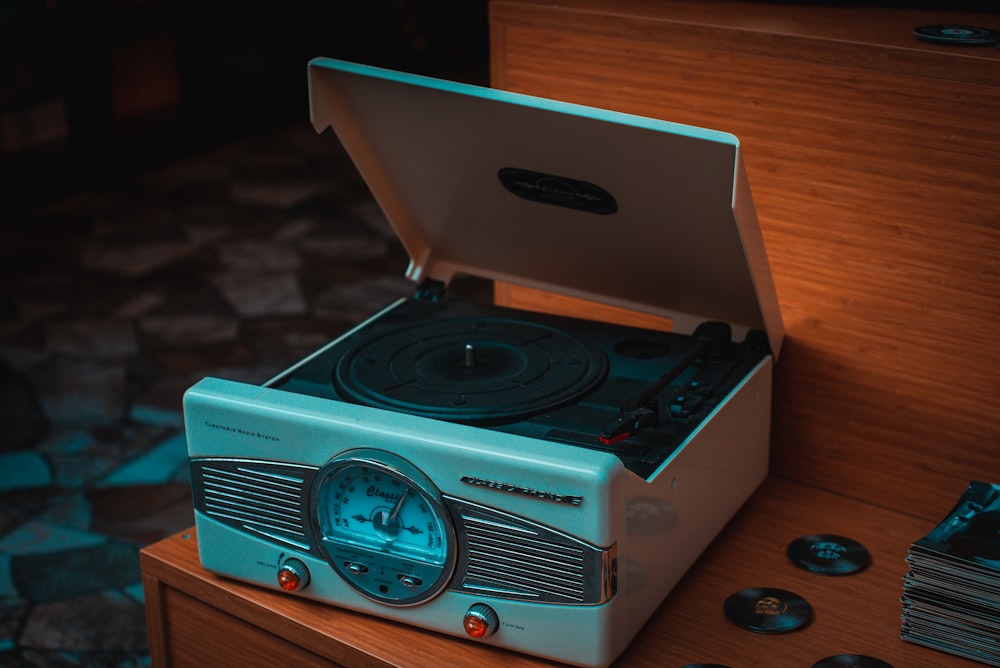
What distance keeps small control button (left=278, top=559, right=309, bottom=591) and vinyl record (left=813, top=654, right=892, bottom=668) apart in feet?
1.50

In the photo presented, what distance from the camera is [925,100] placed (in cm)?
115

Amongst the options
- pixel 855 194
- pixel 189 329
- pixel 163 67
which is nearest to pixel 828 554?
pixel 855 194

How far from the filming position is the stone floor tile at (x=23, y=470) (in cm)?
254

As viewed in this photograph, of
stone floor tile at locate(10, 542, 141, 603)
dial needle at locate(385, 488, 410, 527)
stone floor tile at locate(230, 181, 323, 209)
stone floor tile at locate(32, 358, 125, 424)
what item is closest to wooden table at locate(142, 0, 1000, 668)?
dial needle at locate(385, 488, 410, 527)

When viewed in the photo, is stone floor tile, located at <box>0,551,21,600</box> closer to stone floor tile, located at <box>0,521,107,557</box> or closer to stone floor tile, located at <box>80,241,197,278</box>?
stone floor tile, located at <box>0,521,107,557</box>

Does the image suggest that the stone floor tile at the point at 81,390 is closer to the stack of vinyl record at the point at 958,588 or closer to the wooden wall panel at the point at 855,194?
the wooden wall panel at the point at 855,194

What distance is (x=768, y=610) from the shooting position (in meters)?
1.12

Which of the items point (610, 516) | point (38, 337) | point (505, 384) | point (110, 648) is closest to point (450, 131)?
point (505, 384)

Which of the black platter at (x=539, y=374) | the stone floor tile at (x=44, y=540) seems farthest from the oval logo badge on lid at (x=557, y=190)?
the stone floor tile at (x=44, y=540)

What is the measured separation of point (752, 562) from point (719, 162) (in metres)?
0.41

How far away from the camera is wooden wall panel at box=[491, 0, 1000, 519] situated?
116 cm

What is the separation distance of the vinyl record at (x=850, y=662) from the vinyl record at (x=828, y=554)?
0.14 meters

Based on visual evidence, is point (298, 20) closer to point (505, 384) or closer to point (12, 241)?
point (12, 241)

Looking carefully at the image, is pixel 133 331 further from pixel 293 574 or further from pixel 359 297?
pixel 293 574
